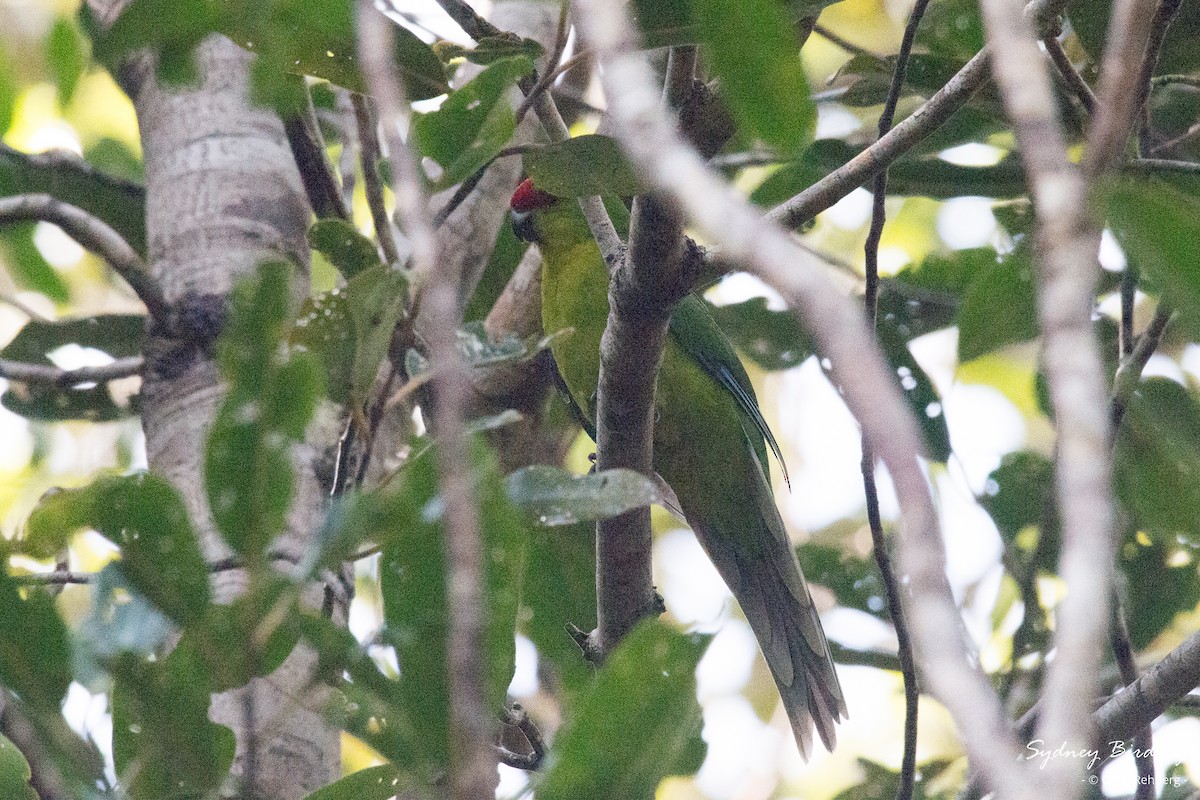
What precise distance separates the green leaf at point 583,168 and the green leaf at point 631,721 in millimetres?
910

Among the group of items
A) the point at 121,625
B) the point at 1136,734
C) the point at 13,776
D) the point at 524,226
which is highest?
the point at 524,226

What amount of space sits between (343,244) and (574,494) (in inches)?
28.2

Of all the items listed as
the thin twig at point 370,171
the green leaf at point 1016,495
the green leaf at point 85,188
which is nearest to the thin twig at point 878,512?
the thin twig at point 370,171

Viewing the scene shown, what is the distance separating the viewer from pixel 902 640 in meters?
2.21

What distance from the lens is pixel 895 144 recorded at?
5.63ft

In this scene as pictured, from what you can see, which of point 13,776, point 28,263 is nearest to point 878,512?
point 13,776

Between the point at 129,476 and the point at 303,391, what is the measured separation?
0.68ft

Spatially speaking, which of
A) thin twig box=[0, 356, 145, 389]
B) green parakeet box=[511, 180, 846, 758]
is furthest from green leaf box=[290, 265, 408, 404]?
green parakeet box=[511, 180, 846, 758]

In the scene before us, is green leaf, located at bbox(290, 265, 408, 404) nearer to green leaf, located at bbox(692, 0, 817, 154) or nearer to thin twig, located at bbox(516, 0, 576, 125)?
thin twig, located at bbox(516, 0, 576, 125)

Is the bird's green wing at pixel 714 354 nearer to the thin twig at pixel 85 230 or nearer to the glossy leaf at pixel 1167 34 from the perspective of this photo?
the glossy leaf at pixel 1167 34

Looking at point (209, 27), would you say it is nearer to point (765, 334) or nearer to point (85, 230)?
point (85, 230)

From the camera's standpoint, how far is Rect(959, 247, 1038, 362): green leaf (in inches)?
97.4

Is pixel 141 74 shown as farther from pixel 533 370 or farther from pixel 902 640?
pixel 902 640

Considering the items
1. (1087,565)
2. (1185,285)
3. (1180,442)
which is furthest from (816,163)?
(1087,565)
